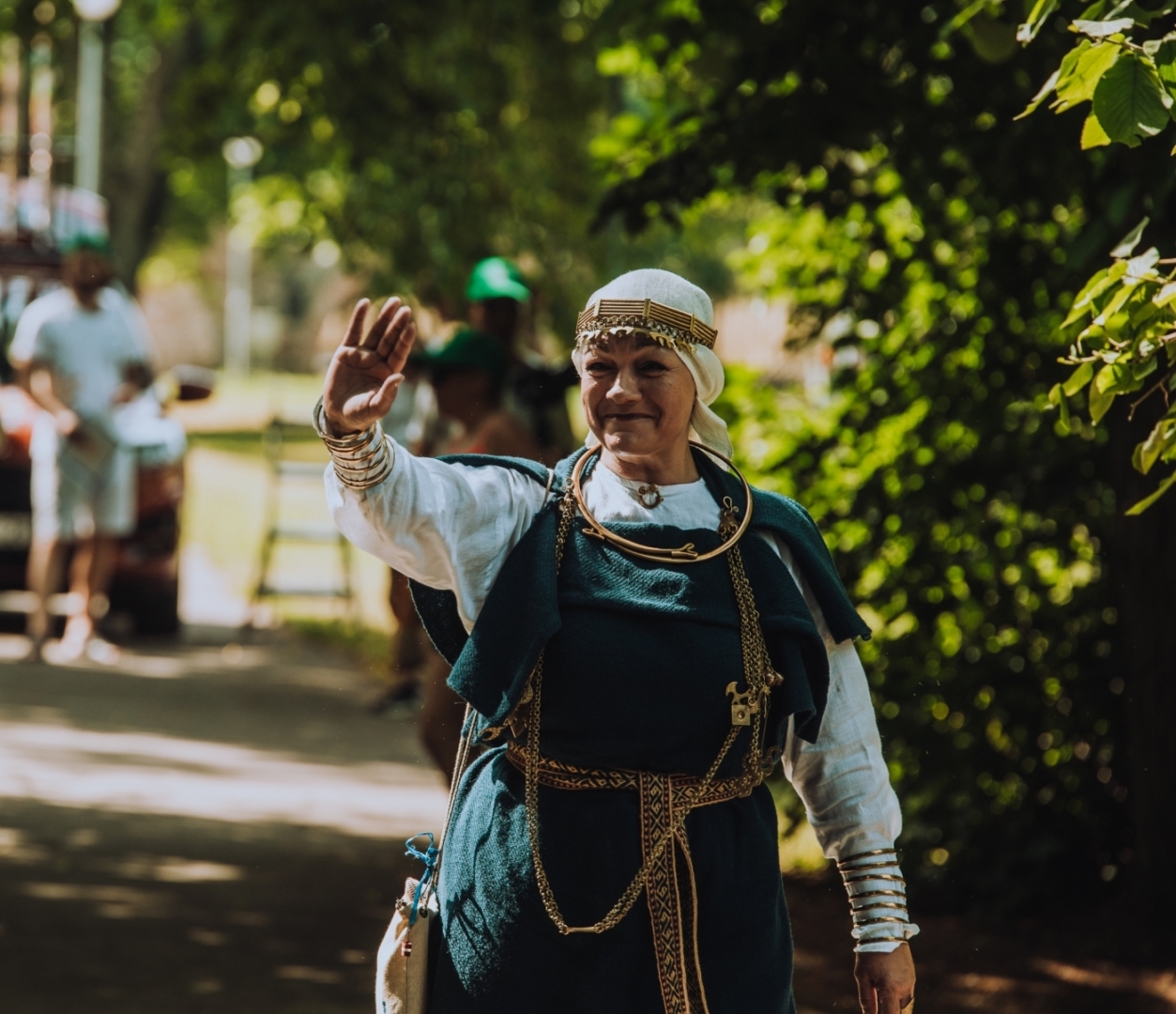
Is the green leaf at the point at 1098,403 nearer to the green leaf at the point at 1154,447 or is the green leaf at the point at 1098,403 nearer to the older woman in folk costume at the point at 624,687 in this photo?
the green leaf at the point at 1154,447

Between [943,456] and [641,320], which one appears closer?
A: [641,320]

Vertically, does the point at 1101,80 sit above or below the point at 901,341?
below

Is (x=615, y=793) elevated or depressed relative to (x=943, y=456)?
depressed

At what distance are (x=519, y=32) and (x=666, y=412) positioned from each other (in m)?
8.23

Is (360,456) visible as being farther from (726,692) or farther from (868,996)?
(868,996)

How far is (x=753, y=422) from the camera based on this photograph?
7293mm

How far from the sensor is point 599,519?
10.7ft

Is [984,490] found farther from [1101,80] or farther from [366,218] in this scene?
[366,218]

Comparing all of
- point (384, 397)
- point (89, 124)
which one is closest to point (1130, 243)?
point (384, 397)

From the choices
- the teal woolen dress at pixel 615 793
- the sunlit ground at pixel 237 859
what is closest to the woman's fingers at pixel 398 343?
the teal woolen dress at pixel 615 793

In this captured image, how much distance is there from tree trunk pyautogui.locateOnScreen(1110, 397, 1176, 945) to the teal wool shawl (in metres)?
2.88

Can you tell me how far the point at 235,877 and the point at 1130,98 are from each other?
16.1 ft

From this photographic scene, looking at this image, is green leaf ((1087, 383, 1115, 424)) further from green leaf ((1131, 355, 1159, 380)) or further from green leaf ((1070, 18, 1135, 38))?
green leaf ((1070, 18, 1135, 38))

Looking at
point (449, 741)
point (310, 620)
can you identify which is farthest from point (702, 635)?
point (310, 620)
